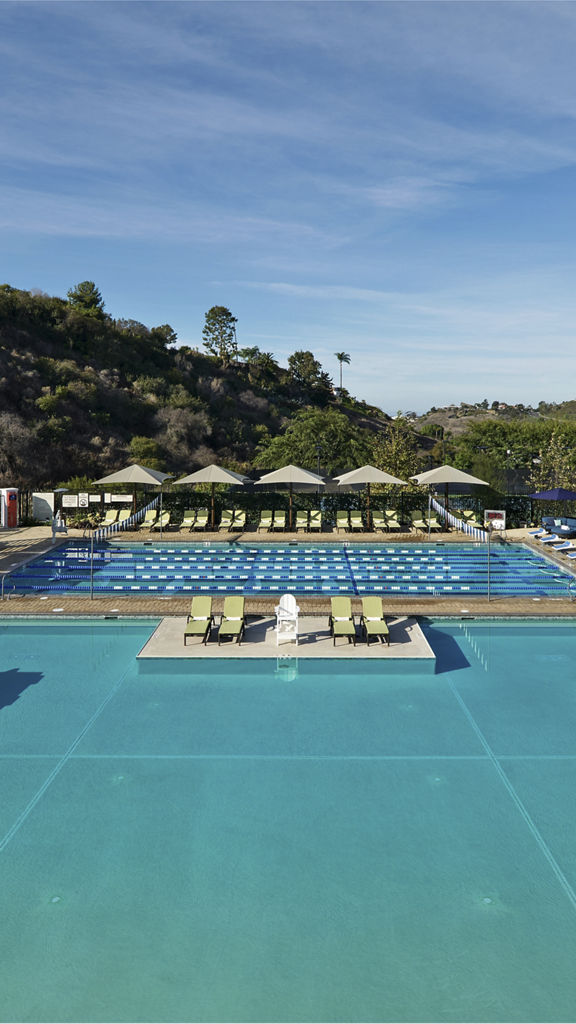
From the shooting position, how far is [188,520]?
2280 cm

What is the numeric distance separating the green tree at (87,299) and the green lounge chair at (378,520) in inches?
1608

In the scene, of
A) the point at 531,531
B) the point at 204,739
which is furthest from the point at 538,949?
the point at 531,531

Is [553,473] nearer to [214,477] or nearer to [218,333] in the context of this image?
[214,477]

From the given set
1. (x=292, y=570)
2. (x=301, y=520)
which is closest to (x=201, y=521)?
(x=301, y=520)

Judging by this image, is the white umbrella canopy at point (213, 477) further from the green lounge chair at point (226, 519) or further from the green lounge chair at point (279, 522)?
the green lounge chair at point (279, 522)

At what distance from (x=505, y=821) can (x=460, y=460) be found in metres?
34.1

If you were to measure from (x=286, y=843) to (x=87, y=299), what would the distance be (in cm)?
5759

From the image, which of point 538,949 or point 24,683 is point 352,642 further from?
point 538,949

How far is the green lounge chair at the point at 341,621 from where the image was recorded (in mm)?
11094

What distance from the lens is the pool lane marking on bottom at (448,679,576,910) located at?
575cm

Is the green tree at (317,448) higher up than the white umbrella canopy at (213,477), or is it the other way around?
the green tree at (317,448)

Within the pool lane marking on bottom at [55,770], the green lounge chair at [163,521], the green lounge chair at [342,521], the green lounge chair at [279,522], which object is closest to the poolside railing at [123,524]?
the green lounge chair at [163,521]

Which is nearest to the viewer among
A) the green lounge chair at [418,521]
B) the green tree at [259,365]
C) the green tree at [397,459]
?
the green lounge chair at [418,521]

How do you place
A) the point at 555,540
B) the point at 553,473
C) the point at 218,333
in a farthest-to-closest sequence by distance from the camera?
1. the point at 218,333
2. the point at 553,473
3. the point at 555,540
